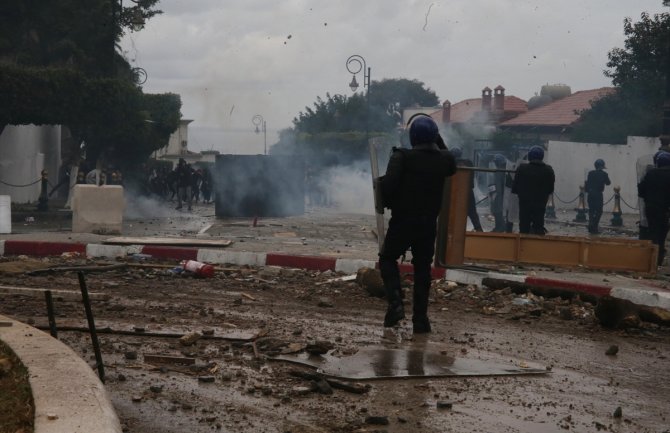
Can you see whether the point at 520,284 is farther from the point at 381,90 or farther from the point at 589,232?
the point at 381,90

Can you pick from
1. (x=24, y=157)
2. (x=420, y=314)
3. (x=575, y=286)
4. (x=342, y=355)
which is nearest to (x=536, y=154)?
(x=575, y=286)

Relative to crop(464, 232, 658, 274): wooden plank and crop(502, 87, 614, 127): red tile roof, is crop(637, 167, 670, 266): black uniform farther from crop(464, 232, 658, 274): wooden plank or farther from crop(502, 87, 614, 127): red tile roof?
crop(502, 87, 614, 127): red tile roof

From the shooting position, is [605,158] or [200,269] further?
[605,158]

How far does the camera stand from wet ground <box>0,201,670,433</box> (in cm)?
516

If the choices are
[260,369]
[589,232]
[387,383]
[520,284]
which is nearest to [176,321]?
[260,369]

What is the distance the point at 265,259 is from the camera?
1329 centimetres

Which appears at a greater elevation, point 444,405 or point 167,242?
point 167,242

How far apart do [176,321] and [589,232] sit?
686 inches

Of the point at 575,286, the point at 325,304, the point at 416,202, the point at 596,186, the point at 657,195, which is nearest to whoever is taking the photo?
the point at 416,202

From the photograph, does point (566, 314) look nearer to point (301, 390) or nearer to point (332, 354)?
point (332, 354)

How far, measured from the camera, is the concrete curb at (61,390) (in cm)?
407

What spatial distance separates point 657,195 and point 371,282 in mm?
5300

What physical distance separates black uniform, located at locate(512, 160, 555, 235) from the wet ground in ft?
10.7

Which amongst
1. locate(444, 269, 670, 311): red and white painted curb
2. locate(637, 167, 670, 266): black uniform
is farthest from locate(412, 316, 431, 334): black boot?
locate(637, 167, 670, 266): black uniform
